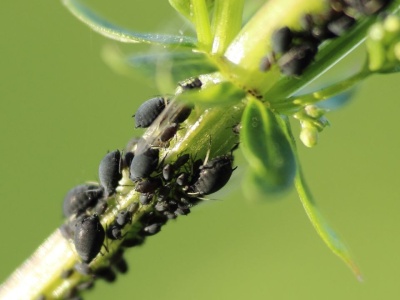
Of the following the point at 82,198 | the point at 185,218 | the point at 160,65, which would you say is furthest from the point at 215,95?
the point at 185,218


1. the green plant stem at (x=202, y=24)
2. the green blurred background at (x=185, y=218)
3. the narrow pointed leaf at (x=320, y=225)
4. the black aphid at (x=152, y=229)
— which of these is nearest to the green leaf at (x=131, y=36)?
the green plant stem at (x=202, y=24)

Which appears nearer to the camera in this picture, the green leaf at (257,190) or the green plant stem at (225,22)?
the green leaf at (257,190)

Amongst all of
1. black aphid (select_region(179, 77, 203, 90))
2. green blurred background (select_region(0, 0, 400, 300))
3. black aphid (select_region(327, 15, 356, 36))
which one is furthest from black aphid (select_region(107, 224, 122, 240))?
green blurred background (select_region(0, 0, 400, 300))

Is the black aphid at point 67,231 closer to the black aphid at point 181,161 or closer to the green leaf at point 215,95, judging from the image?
the black aphid at point 181,161

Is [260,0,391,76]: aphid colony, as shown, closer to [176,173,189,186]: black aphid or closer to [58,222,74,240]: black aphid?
[176,173,189,186]: black aphid

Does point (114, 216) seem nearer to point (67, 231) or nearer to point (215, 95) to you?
point (67, 231)

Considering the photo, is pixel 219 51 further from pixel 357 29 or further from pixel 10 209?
pixel 10 209
